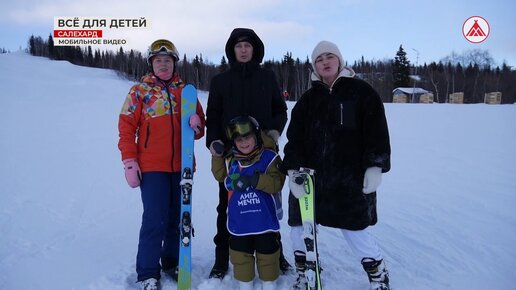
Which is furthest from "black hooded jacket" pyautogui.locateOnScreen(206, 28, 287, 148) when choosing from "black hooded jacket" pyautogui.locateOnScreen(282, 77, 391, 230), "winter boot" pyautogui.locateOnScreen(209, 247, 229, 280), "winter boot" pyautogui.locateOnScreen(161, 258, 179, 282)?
"winter boot" pyautogui.locateOnScreen(161, 258, 179, 282)

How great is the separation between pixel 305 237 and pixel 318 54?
4.73 ft

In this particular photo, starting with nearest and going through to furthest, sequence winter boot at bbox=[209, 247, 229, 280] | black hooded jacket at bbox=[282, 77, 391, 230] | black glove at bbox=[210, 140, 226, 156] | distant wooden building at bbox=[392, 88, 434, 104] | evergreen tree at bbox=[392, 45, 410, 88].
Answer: black hooded jacket at bbox=[282, 77, 391, 230] < black glove at bbox=[210, 140, 226, 156] < winter boot at bbox=[209, 247, 229, 280] < distant wooden building at bbox=[392, 88, 434, 104] < evergreen tree at bbox=[392, 45, 410, 88]

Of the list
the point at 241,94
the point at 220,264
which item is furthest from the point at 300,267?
the point at 241,94

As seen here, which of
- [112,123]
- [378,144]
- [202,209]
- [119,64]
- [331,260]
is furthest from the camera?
[119,64]

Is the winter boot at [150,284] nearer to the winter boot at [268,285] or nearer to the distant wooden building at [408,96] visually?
the winter boot at [268,285]

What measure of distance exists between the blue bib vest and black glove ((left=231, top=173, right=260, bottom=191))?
64mm

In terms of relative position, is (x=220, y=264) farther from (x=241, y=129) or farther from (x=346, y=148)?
(x=346, y=148)

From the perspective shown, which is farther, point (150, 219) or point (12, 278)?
point (12, 278)

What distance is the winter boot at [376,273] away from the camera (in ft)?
9.22

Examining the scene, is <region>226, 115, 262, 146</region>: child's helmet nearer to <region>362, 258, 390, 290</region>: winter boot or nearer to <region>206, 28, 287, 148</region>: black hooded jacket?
<region>206, 28, 287, 148</region>: black hooded jacket

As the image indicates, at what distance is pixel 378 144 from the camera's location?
2617 mm

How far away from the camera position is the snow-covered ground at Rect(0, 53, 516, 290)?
324cm

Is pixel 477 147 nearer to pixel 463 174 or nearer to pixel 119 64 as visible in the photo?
pixel 463 174

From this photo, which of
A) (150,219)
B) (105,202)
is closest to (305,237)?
(150,219)
